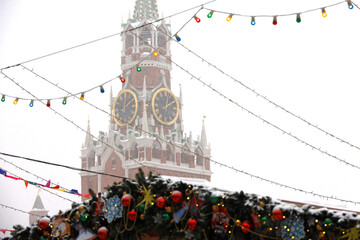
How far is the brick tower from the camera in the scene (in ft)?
179

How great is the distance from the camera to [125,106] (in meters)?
57.3

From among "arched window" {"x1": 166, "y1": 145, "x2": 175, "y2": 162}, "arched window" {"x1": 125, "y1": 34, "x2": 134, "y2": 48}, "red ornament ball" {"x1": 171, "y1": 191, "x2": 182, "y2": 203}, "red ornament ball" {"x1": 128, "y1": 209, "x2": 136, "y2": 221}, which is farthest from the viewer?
"arched window" {"x1": 125, "y1": 34, "x2": 134, "y2": 48}

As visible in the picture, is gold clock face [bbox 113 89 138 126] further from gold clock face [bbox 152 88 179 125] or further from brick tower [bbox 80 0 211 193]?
gold clock face [bbox 152 88 179 125]

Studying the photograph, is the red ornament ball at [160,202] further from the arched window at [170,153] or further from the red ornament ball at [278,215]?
the arched window at [170,153]

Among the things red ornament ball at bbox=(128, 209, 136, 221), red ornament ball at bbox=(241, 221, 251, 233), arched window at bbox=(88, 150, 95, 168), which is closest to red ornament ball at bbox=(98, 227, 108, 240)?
red ornament ball at bbox=(128, 209, 136, 221)

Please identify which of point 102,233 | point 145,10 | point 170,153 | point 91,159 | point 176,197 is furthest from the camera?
point 145,10

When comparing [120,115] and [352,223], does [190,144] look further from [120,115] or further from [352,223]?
[352,223]

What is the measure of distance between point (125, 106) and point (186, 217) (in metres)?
48.8

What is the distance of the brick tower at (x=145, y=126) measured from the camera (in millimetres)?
54531

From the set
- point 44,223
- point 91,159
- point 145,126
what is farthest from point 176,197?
point 91,159

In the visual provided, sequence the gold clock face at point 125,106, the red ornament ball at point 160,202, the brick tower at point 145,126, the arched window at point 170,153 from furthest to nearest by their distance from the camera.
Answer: the gold clock face at point 125,106, the arched window at point 170,153, the brick tower at point 145,126, the red ornament ball at point 160,202

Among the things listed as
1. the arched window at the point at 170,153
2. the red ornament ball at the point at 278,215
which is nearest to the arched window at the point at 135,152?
the arched window at the point at 170,153

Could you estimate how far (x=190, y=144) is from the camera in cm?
5662

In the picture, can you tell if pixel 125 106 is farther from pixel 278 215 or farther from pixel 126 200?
pixel 278 215
